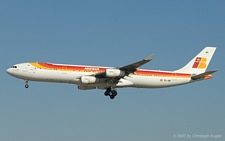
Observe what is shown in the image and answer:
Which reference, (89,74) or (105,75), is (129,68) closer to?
(105,75)

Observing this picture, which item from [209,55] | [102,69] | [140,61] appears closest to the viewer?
[140,61]

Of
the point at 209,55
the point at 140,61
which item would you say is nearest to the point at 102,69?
the point at 140,61

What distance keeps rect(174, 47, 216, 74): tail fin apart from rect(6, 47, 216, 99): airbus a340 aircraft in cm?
99

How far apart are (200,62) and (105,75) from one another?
17.2 metres

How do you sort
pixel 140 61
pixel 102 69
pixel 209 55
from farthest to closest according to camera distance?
pixel 209 55
pixel 102 69
pixel 140 61

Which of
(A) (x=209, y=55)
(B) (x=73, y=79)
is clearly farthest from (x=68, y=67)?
(A) (x=209, y=55)

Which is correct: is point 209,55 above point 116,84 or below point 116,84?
above

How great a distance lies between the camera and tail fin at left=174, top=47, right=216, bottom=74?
214 feet

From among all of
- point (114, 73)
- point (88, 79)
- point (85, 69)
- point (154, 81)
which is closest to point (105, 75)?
point (114, 73)

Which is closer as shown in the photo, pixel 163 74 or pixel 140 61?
pixel 140 61

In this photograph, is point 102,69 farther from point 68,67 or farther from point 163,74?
point 163,74

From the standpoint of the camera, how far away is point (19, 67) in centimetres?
5756

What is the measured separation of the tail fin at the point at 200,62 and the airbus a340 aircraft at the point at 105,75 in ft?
3.25

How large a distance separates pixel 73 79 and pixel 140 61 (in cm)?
893
